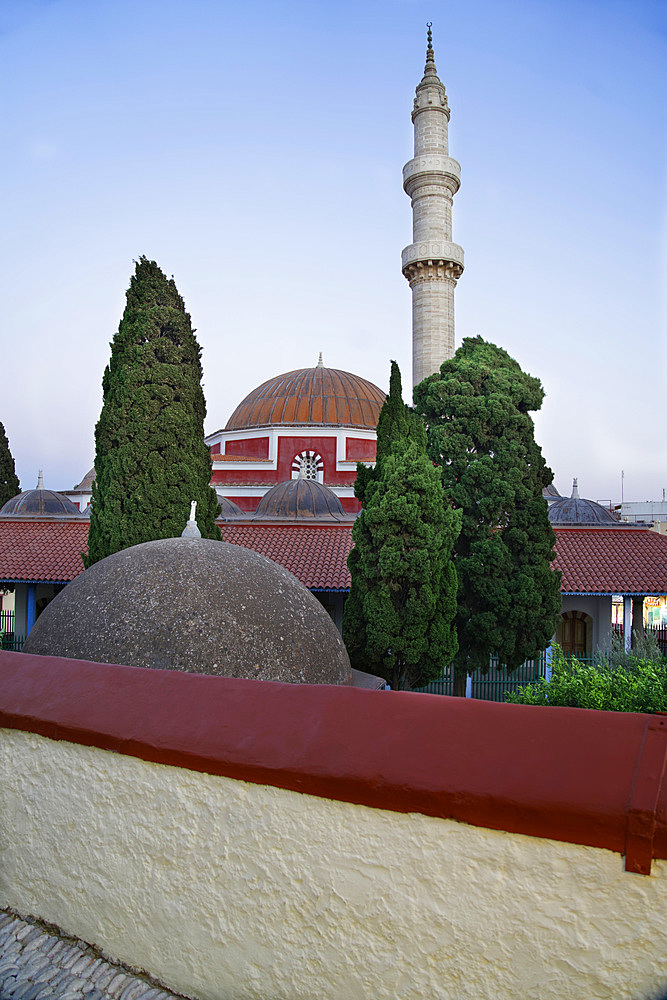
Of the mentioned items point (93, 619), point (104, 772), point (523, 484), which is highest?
point (523, 484)

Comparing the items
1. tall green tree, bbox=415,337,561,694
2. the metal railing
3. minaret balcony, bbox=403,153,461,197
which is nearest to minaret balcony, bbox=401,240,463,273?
minaret balcony, bbox=403,153,461,197

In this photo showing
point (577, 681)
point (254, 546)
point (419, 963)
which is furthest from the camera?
point (254, 546)

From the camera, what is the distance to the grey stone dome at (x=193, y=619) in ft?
16.3

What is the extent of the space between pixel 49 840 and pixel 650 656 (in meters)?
10.8

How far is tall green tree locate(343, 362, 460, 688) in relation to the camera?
36.7ft

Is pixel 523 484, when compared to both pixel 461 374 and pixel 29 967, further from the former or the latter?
pixel 29 967

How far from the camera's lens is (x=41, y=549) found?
17000 millimetres

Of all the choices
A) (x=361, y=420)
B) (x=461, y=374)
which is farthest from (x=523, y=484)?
(x=361, y=420)

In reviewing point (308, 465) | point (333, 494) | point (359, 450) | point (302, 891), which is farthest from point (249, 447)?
point (302, 891)

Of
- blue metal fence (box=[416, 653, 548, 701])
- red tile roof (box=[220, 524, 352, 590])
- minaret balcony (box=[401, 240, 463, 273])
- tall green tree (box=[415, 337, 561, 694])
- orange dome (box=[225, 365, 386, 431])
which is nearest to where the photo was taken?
tall green tree (box=[415, 337, 561, 694])

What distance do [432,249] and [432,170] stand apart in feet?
9.69

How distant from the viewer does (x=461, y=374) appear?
47.5ft

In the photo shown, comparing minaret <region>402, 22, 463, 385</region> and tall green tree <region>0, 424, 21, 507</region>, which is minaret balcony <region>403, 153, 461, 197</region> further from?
tall green tree <region>0, 424, 21, 507</region>

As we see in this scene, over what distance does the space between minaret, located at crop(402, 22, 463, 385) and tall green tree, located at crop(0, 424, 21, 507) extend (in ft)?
51.1
